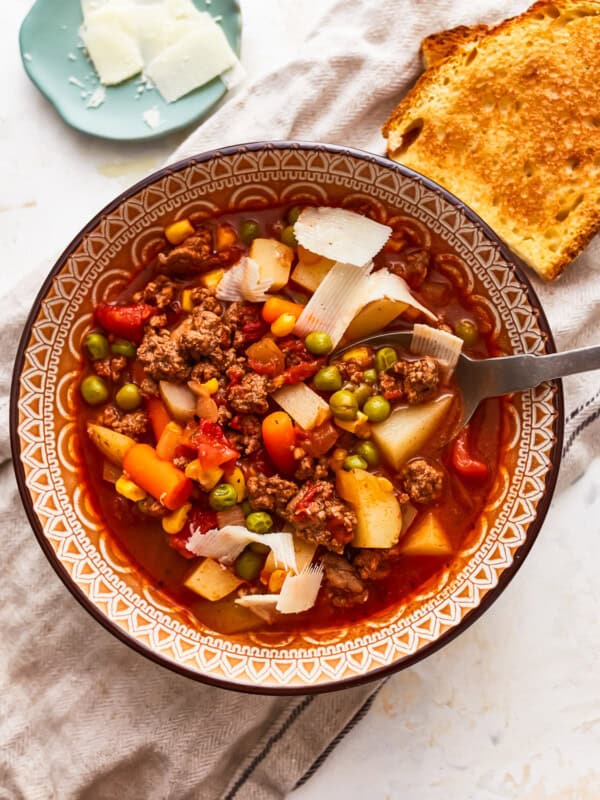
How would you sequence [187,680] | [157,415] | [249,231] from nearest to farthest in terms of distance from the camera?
[157,415], [249,231], [187,680]

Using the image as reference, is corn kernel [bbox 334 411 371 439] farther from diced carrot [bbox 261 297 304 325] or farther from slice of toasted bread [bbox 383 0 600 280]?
slice of toasted bread [bbox 383 0 600 280]

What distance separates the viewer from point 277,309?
4074 millimetres

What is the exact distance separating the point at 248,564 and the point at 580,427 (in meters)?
2.07

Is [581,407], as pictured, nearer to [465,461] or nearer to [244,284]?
[465,461]

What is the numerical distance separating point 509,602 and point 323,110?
3.08 meters

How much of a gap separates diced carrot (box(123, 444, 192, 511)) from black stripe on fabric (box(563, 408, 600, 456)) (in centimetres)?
218

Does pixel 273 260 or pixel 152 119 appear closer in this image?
pixel 273 260

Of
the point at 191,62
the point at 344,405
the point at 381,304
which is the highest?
the point at 191,62

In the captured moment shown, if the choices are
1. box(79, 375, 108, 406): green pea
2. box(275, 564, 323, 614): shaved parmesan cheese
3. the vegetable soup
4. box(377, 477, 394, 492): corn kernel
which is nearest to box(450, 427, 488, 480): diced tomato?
the vegetable soup

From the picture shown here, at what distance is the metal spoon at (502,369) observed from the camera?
145 inches

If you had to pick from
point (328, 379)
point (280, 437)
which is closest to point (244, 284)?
point (328, 379)

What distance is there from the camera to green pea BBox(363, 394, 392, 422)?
13.1ft

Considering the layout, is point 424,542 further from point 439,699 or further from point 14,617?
point 14,617

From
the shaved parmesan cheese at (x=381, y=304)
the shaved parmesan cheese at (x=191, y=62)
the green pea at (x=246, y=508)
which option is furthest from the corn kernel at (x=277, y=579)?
the shaved parmesan cheese at (x=191, y=62)
